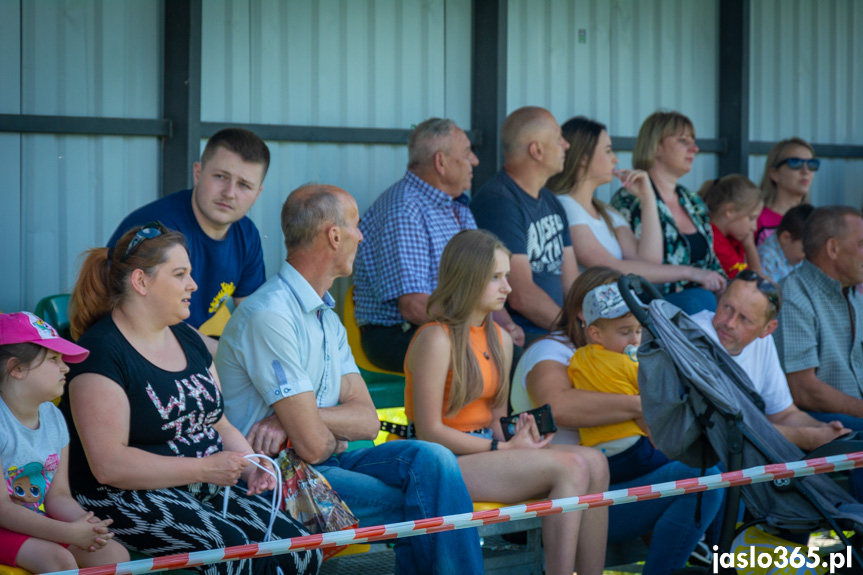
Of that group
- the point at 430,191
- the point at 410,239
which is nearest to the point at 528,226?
the point at 430,191

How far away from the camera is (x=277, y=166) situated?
566 centimetres

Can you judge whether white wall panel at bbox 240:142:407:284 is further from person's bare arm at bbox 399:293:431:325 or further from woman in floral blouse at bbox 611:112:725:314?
woman in floral blouse at bbox 611:112:725:314

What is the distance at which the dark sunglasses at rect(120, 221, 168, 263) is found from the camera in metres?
3.04

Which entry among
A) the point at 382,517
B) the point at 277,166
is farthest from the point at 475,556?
the point at 277,166

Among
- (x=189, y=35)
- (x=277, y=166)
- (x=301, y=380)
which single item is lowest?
(x=301, y=380)

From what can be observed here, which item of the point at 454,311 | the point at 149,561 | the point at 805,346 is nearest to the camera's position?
the point at 149,561

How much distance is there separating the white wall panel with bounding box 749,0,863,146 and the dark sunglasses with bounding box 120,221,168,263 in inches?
216

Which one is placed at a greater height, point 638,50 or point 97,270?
point 638,50

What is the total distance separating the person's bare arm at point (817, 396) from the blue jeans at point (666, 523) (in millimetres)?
1155

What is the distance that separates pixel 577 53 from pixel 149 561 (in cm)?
508

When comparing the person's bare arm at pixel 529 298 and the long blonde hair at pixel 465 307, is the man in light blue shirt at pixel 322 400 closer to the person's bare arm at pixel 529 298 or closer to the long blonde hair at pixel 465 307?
the long blonde hair at pixel 465 307

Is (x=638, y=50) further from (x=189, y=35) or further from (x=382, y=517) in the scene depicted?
(x=382, y=517)

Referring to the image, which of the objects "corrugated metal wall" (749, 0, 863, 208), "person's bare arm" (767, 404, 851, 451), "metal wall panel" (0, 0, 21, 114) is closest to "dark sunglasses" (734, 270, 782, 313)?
"person's bare arm" (767, 404, 851, 451)

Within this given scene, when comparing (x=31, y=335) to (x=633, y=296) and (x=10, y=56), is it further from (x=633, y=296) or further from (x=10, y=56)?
(x=10, y=56)
